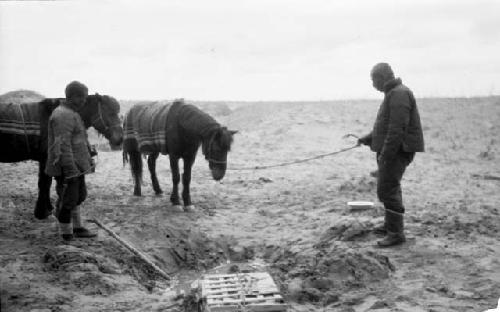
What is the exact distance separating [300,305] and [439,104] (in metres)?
20.0

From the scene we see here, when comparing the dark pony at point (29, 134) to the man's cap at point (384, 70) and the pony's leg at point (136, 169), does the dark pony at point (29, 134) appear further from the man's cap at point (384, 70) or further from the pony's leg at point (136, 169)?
the man's cap at point (384, 70)

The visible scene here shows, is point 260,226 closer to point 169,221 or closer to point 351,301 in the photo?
point 169,221

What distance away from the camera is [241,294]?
4285 mm

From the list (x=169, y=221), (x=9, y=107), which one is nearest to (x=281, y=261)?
(x=169, y=221)

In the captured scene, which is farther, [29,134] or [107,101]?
[107,101]

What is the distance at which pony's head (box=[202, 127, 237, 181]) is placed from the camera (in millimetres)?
7891

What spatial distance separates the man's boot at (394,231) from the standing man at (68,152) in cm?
380

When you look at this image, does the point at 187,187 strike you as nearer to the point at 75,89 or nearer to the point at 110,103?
the point at 110,103

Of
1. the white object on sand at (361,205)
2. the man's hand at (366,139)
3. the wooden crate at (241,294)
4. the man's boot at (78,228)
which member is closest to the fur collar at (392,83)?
the man's hand at (366,139)

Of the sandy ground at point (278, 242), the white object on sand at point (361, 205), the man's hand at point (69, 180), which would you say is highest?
the man's hand at point (69, 180)

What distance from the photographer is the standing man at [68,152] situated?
5602 millimetres

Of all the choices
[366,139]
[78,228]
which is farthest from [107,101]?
[366,139]

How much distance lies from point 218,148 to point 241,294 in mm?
3941

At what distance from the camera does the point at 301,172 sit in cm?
1180
